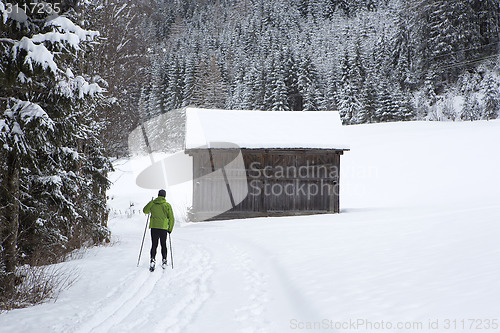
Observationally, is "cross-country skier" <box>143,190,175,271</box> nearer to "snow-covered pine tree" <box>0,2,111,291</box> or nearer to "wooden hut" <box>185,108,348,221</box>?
"snow-covered pine tree" <box>0,2,111,291</box>

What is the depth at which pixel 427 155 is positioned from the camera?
25578 mm

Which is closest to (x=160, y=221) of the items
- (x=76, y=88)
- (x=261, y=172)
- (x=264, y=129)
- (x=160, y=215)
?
(x=160, y=215)

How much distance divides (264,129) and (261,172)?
249cm

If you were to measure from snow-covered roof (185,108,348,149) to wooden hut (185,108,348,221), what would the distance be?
0.05 metres

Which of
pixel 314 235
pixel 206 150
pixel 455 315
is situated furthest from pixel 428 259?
pixel 206 150

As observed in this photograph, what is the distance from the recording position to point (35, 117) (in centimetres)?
476

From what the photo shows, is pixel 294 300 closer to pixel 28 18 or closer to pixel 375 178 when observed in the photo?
pixel 28 18

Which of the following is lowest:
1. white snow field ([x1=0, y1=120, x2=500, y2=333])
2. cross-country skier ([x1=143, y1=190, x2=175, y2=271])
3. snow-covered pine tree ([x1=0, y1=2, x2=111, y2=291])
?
white snow field ([x1=0, y1=120, x2=500, y2=333])

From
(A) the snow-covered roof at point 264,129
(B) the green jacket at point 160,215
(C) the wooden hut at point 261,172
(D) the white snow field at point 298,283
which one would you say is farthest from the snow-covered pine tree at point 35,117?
(A) the snow-covered roof at point 264,129

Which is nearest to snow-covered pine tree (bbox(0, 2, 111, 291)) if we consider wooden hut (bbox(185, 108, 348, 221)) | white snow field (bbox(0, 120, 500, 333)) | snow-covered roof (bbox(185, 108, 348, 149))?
white snow field (bbox(0, 120, 500, 333))

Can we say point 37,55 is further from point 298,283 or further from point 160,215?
point 298,283

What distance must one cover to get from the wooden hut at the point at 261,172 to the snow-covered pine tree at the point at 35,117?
9.47 meters

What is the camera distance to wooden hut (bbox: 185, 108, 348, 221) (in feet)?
55.5

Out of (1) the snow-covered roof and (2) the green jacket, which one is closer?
(2) the green jacket
